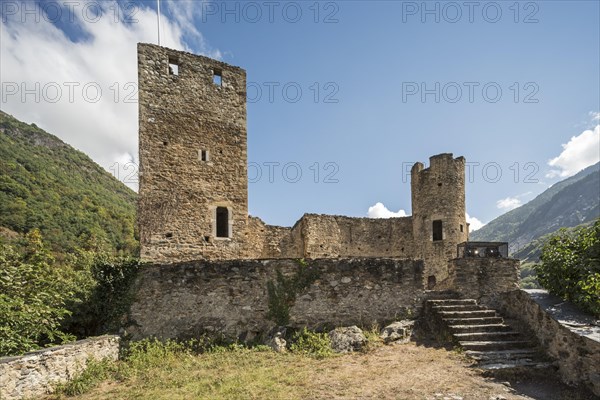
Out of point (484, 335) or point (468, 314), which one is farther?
point (468, 314)

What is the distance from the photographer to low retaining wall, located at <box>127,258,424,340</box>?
9.15 metres

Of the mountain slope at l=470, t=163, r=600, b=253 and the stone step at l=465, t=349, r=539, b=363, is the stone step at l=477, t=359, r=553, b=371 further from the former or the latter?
the mountain slope at l=470, t=163, r=600, b=253

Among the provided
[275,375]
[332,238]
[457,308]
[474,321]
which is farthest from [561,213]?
[275,375]

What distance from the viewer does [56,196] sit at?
5409cm

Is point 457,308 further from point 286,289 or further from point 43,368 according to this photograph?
point 43,368

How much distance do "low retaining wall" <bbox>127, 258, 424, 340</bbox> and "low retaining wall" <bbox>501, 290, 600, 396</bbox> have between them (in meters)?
2.85

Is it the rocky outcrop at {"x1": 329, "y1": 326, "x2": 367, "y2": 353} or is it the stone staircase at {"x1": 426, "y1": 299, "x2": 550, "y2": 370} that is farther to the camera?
the rocky outcrop at {"x1": 329, "y1": 326, "x2": 367, "y2": 353}

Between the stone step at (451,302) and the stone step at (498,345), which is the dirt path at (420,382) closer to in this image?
the stone step at (498,345)

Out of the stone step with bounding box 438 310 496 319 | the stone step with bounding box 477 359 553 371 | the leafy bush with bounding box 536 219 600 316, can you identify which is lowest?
the stone step with bounding box 477 359 553 371

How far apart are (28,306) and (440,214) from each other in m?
19.1

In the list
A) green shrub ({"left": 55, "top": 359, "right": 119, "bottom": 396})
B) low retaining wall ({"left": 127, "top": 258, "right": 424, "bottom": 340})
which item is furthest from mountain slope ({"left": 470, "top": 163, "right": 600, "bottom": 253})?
green shrub ({"left": 55, "top": 359, "right": 119, "bottom": 396})

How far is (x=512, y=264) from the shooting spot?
1219cm

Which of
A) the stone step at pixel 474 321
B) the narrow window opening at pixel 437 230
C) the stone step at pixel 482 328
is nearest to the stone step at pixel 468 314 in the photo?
the stone step at pixel 474 321

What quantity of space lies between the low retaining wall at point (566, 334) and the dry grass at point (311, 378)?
54.0 inches
